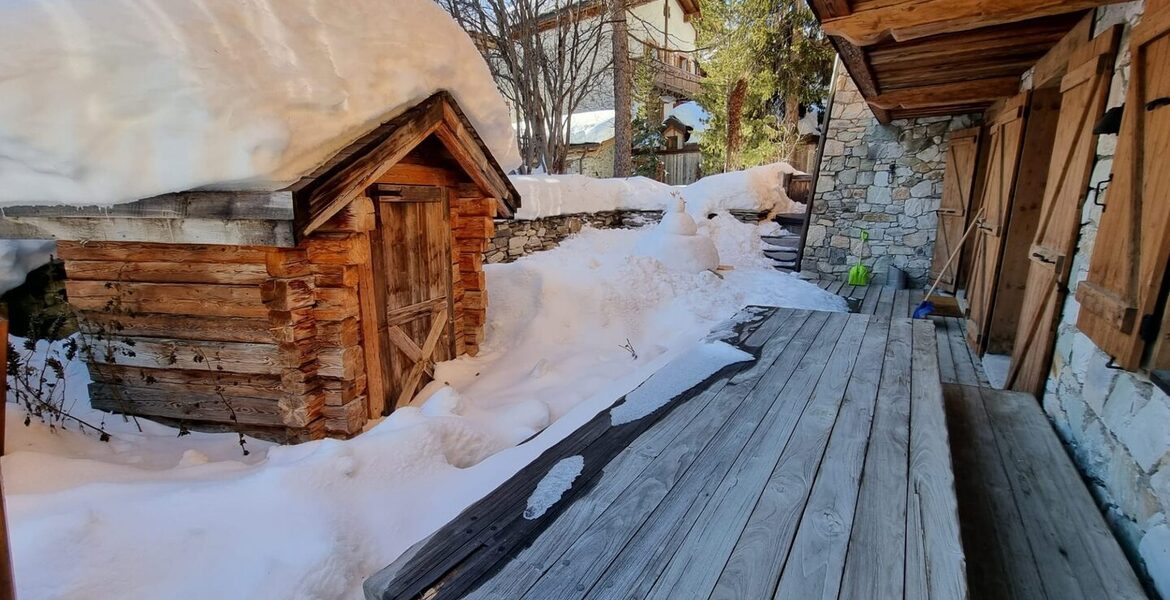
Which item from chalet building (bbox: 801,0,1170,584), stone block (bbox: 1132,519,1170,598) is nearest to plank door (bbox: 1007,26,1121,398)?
chalet building (bbox: 801,0,1170,584)

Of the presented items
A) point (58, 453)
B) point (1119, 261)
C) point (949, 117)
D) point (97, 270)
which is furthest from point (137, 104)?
point (949, 117)

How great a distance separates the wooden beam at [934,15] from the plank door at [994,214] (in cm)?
166

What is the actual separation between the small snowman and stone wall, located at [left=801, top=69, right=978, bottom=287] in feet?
5.96

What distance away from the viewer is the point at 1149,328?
204 cm

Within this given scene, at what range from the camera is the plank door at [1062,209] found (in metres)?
2.99

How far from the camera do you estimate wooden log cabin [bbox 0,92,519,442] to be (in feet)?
10.4

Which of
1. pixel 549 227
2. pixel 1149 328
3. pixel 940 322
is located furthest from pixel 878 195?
pixel 1149 328

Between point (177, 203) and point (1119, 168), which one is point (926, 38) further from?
point (177, 203)

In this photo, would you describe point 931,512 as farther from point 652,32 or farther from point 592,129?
point 652,32

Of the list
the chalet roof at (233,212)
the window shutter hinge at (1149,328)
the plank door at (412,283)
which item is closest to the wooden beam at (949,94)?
the window shutter hinge at (1149,328)

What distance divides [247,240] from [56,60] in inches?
48.0

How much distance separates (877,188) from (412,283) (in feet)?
22.8

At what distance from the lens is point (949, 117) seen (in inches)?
282

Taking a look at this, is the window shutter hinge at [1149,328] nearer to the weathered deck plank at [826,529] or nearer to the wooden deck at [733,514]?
the wooden deck at [733,514]
